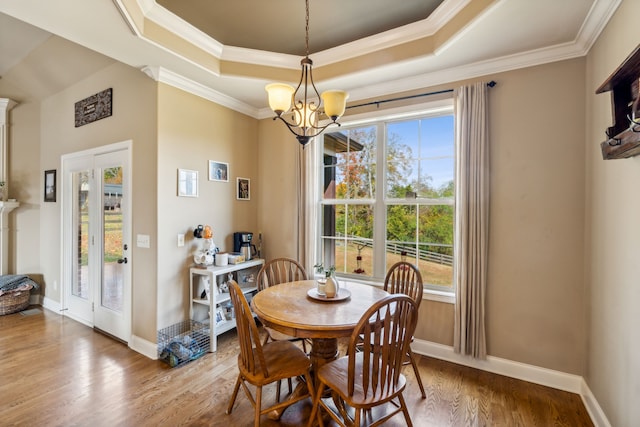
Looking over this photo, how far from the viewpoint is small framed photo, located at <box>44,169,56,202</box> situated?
3.93 m

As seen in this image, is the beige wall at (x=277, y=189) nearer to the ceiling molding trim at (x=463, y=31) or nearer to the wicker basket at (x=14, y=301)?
the ceiling molding trim at (x=463, y=31)

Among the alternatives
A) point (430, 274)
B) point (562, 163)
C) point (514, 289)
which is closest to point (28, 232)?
point (430, 274)

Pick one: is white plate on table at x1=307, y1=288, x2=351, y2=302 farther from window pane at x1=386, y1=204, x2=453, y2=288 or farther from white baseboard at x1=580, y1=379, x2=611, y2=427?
white baseboard at x1=580, y1=379, x2=611, y2=427

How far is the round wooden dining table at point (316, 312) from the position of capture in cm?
167

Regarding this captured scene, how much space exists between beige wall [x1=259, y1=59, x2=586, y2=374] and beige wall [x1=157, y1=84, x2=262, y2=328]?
2802mm

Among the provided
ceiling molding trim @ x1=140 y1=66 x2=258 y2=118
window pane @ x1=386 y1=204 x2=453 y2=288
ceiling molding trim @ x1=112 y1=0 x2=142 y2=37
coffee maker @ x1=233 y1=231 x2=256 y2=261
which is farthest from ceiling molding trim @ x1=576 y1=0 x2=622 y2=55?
coffee maker @ x1=233 y1=231 x2=256 y2=261

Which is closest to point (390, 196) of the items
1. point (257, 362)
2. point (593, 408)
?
point (257, 362)

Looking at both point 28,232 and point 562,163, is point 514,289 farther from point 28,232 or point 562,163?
point 28,232

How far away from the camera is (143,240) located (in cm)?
285

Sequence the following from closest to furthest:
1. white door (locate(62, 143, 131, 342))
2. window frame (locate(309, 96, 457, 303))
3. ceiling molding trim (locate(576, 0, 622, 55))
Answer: ceiling molding trim (locate(576, 0, 622, 55))
window frame (locate(309, 96, 457, 303))
white door (locate(62, 143, 131, 342))

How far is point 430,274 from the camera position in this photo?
294cm

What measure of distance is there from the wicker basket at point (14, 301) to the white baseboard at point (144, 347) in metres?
2.39

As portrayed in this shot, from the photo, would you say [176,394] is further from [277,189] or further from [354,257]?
[277,189]

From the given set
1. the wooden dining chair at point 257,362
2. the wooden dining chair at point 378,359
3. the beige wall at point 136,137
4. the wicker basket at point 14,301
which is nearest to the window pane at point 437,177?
the wooden dining chair at point 378,359
